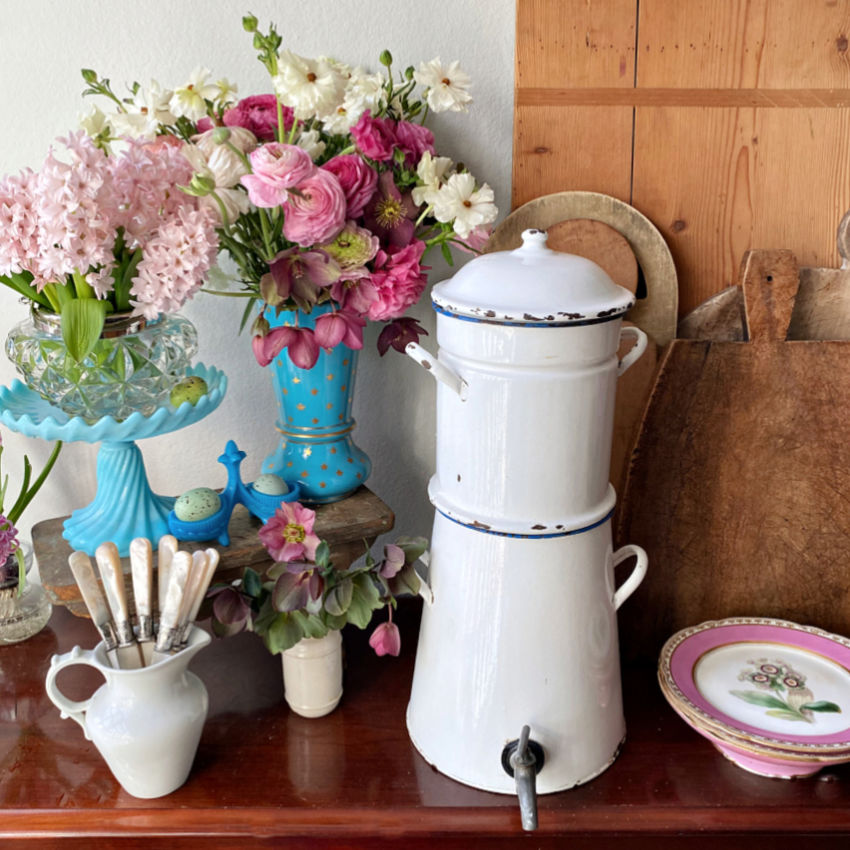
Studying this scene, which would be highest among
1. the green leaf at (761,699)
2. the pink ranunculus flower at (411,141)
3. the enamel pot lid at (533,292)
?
the pink ranunculus flower at (411,141)

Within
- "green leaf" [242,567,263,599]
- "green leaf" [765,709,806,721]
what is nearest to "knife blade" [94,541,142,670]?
"green leaf" [242,567,263,599]

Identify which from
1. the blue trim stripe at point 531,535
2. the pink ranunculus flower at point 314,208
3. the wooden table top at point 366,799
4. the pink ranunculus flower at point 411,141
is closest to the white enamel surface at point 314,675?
the wooden table top at point 366,799

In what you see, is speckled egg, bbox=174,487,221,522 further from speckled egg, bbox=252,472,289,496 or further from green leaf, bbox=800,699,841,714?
green leaf, bbox=800,699,841,714

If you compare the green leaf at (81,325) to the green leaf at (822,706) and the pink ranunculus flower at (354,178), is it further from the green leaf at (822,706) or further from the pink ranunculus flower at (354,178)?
the green leaf at (822,706)

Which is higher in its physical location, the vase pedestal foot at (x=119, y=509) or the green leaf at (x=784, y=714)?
the vase pedestal foot at (x=119, y=509)

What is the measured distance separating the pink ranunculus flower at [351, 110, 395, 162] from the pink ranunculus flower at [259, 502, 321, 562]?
15.2 inches

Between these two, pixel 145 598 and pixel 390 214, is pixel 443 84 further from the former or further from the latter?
pixel 145 598

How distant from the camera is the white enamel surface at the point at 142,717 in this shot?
81cm

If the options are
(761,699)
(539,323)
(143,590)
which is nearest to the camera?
(539,323)

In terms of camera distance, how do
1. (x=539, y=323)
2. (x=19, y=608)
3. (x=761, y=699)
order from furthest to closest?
1. (x=19, y=608)
2. (x=761, y=699)
3. (x=539, y=323)

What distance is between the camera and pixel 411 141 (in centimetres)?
93

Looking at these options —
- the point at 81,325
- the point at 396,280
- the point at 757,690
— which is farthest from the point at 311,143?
the point at 757,690

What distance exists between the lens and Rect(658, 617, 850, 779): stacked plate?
85 centimetres

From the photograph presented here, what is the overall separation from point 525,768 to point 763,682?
0.34 meters
